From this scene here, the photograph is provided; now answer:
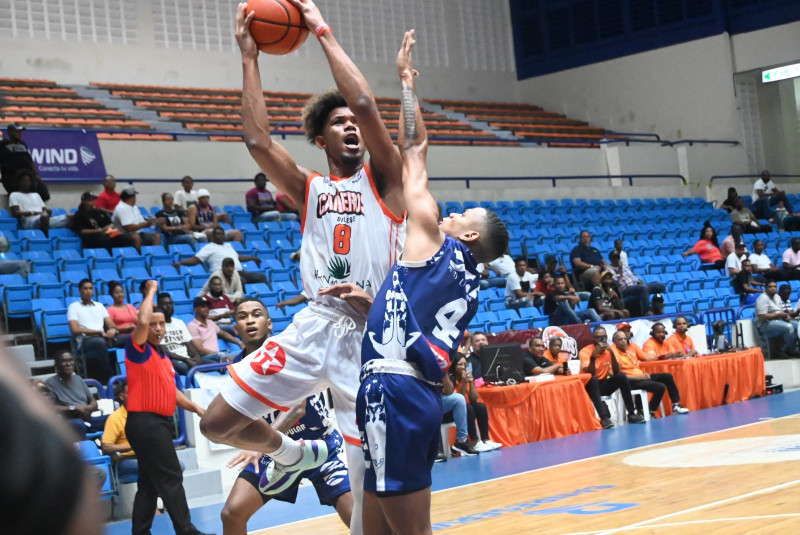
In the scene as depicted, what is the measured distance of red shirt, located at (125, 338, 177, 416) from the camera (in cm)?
688

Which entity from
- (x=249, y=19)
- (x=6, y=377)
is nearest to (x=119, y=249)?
(x=249, y=19)

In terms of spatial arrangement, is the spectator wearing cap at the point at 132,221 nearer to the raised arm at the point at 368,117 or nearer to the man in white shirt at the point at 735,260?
the man in white shirt at the point at 735,260

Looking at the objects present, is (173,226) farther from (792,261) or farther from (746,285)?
(792,261)

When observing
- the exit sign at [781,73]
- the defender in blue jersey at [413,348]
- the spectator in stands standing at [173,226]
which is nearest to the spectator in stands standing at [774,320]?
the spectator in stands standing at [173,226]

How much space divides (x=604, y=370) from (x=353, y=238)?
9.23 meters

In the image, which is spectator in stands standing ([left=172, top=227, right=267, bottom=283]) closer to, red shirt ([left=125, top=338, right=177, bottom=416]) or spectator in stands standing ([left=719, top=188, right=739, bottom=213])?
red shirt ([left=125, top=338, right=177, bottom=416])

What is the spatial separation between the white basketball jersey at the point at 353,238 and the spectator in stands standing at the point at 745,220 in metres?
17.2

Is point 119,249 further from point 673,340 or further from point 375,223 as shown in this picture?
point 375,223

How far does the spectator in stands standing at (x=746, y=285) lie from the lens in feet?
53.8

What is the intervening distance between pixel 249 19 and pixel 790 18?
858 inches

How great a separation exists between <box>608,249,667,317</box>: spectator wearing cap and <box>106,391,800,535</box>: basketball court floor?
3594 millimetres

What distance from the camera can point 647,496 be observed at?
7172mm

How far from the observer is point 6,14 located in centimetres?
1866

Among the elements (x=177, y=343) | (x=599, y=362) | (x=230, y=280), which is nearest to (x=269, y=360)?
(x=177, y=343)
